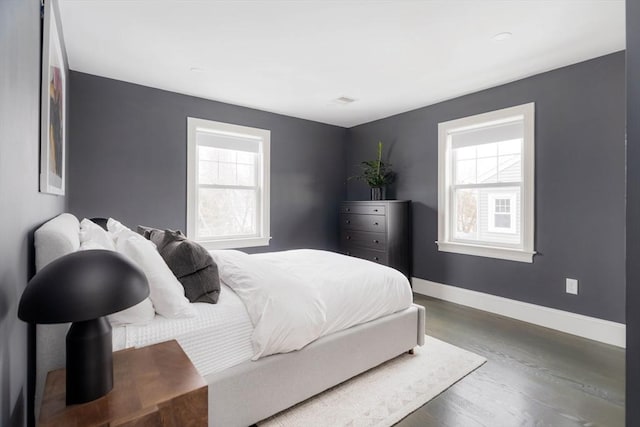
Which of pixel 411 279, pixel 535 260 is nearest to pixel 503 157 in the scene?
pixel 535 260

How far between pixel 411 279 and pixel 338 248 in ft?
4.21

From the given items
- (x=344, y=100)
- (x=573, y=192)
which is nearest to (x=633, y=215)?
(x=573, y=192)

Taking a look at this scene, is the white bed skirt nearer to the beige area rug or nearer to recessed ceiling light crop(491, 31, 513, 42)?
the beige area rug

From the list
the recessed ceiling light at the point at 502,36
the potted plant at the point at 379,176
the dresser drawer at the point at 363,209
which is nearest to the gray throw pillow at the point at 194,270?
the recessed ceiling light at the point at 502,36

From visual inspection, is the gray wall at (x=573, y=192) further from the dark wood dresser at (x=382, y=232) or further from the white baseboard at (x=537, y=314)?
the dark wood dresser at (x=382, y=232)

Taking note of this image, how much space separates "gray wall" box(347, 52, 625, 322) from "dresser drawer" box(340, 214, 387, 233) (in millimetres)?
1001

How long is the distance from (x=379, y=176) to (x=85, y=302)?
3.95 metres

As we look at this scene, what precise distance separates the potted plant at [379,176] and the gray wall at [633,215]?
3.61 metres

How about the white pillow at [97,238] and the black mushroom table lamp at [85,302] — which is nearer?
the black mushroom table lamp at [85,302]

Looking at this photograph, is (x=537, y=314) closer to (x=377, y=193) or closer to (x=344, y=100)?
(x=377, y=193)

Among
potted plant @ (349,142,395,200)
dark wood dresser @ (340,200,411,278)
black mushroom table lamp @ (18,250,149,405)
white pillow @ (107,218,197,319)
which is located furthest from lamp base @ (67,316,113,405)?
potted plant @ (349,142,395,200)

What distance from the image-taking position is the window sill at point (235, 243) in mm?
3789

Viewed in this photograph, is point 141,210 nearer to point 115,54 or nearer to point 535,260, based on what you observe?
point 115,54

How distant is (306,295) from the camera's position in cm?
179
